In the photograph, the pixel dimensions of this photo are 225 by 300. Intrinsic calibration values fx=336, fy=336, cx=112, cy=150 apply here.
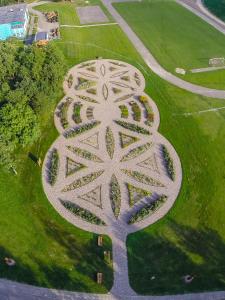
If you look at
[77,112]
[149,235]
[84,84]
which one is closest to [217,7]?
[84,84]

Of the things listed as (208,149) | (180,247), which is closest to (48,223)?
(180,247)

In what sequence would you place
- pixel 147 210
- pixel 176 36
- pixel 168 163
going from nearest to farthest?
1. pixel 147 210
2. pixel 168 163
3. pixel 176 36

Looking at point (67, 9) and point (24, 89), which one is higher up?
point (67, 9)

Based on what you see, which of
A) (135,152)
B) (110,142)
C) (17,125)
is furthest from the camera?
(110,142)

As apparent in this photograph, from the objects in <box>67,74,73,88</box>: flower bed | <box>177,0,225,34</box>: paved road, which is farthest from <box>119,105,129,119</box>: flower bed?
<box>177,0,225,34</box>: paved road

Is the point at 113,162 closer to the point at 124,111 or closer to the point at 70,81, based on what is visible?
the point at 124,111

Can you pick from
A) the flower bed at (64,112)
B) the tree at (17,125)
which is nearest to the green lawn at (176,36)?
the flower bed at (64,112)
